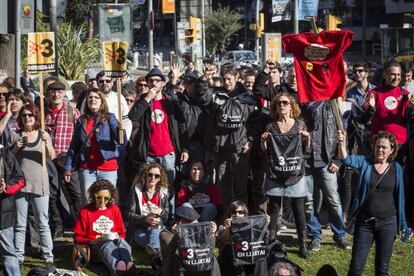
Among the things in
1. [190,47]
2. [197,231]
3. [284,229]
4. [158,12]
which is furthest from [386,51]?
[158,12]

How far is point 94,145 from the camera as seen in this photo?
9570mm

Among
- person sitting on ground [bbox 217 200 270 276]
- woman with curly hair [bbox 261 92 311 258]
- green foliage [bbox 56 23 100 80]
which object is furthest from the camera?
green foliage [bbox 56 23 100 80]

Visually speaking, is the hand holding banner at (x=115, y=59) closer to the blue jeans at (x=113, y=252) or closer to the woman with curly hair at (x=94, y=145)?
the woman with curly hair at (x=94, y=145)

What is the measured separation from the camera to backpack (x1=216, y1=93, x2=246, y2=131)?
10.0 metres

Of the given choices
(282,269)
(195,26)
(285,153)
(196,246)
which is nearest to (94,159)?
(285,153)

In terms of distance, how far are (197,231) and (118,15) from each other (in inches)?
628

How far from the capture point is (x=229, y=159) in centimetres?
1023

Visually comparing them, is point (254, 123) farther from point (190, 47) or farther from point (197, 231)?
point (190, 47)

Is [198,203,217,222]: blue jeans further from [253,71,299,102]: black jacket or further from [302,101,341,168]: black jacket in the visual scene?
[253,71,299,102]: black jacket

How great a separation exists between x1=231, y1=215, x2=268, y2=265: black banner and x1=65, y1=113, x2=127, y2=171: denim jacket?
2.16 m

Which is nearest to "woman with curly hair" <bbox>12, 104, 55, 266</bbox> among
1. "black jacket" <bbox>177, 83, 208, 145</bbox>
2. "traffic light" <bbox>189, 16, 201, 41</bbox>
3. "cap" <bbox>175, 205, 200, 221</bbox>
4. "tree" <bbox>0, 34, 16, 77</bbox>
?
"cap" <bbox>175, 205, 200, 221</bbox>

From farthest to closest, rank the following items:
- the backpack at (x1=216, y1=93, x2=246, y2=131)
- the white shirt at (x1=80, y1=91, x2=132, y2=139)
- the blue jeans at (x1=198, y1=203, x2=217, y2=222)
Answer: the white shirt at (x1=80, y1=91, x2=132, y2=139)
the backpack at (x1=216, y1=93, x2=246, y2=131)
the blue jeans at (x1=198, y1=203, x2=217, y2=222)

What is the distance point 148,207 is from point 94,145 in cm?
95

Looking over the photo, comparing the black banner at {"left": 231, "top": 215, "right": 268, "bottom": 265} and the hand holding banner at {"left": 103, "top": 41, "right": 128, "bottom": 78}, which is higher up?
the hand holding banner at {"left": 103, "top": 41, "right": 128, "bottom": 78}
